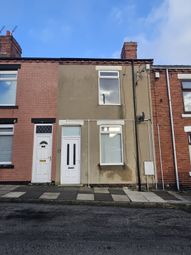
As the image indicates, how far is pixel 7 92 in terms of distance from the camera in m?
13.9

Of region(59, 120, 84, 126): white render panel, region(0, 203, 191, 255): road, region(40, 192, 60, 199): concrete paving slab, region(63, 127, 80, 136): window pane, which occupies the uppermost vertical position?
region(59, 120, 84, 126): white render panel

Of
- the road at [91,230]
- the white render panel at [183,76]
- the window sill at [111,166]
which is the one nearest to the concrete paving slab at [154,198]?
the road at [91,230]

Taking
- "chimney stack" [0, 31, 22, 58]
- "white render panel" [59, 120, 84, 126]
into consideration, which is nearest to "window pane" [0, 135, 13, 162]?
"white render panel" [59, 120, 84, 126]

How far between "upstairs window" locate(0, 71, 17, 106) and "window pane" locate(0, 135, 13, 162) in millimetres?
1777

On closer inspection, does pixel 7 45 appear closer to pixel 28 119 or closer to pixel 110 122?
pixel 28 119

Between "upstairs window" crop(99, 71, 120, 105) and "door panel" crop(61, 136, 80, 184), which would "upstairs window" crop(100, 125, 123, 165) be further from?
"upstairs window" crop(99, 71, 120, 105)

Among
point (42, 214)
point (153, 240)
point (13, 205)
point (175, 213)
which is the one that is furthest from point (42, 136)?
point (153, 240)

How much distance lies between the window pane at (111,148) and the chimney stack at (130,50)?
4658 millimetres

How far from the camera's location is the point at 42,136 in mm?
13336

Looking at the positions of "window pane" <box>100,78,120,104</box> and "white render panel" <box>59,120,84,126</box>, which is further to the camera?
"window pane" <box>100,78,120,104</box>

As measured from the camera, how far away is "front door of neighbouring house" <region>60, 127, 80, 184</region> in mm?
12930

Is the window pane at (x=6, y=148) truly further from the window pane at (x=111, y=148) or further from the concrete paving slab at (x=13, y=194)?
the window pane at (x=111, y=148)

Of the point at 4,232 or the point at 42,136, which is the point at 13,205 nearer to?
the point at 4,232

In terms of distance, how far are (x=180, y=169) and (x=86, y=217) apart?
288 inches
